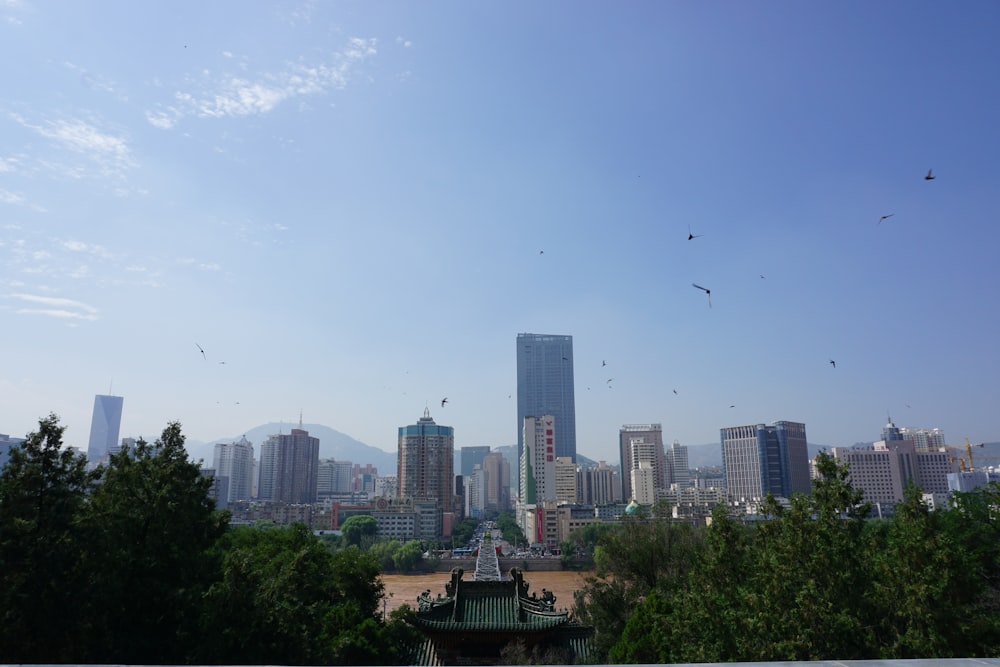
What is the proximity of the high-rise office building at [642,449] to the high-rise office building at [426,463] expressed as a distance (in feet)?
161

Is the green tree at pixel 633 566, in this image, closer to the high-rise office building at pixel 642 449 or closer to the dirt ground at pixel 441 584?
the dirt ground at pixel 441 584

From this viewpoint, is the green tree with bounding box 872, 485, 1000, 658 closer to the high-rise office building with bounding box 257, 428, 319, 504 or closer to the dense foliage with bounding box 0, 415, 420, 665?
the dense foliage with bounding box 0, 415, 420, 665

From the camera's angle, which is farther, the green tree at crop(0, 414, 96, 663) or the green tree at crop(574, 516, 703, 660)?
the green tree at crop(574, 516, 703, 660)

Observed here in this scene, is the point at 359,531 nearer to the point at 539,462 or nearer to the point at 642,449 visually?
the point at 539,462

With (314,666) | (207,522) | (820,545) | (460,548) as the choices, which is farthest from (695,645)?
(460,548)

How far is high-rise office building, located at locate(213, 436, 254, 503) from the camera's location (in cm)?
16200

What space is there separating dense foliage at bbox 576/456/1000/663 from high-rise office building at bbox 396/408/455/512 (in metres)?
107

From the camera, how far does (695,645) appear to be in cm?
1183

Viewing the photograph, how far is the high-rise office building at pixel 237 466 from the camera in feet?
531

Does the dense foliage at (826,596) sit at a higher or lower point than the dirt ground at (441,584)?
higher

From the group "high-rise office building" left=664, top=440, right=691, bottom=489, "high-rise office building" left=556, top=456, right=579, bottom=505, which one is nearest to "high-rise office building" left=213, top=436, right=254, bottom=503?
"high-rise office building" left=556, top=456, right=579, bottom=505

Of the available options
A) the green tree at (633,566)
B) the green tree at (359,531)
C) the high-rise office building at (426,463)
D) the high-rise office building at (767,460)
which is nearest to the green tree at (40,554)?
the green tree at (633,566)

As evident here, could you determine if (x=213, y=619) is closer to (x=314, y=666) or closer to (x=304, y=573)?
(x=314, y=666)

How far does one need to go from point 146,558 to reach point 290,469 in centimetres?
15091
